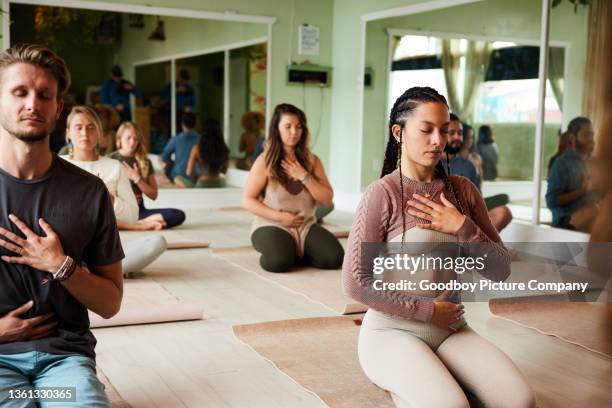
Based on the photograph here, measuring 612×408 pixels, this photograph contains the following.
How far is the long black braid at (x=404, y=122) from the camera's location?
2184 mm

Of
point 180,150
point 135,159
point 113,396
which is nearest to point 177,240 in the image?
point 135,159

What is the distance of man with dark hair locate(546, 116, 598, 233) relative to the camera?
479 centimetres

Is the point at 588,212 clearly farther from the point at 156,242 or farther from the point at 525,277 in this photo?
the point at 156,242

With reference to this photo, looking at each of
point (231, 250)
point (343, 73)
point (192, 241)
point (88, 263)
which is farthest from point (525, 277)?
point (343, 73)

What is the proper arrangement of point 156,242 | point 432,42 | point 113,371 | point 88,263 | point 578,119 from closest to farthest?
point 88,263 → point 113,371 → point 156,242 → point 578,119 → point 432,42

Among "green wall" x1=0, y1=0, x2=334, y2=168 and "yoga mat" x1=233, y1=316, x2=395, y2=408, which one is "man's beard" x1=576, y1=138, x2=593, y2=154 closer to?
"yoga mat" x1=233, y1=316, x2=395, y2=408

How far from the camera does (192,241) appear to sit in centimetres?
518

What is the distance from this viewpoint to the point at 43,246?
5.63 feet

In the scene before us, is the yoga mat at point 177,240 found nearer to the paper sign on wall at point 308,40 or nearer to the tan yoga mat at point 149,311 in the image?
the tan yoga mat at point 149,311

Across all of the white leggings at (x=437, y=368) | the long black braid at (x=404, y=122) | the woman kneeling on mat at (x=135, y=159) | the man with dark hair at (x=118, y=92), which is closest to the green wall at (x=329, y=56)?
the man with dark hair at (x=118, y=92)

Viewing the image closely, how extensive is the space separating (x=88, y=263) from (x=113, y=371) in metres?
0.79

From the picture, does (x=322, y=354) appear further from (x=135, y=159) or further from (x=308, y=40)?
(x=308, y=40)

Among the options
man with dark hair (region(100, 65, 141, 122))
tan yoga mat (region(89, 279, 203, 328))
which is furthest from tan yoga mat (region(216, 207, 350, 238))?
tan yoga mat (region(89, 279, 203, 328))

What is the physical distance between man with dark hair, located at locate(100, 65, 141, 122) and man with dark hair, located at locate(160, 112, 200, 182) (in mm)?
A: 521
